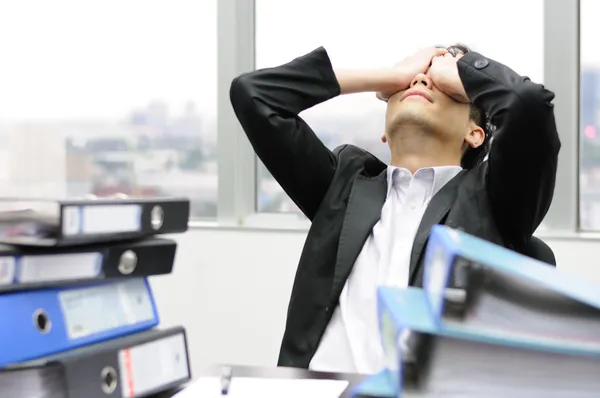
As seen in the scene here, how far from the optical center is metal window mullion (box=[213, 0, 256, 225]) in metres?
2.63

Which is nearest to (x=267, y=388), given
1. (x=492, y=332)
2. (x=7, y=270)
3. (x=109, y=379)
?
(x=109, y=379)

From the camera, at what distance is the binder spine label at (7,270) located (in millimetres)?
701

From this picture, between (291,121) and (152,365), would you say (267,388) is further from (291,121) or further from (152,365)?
(291,121)

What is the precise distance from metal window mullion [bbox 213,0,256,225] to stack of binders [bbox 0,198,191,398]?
1778mm

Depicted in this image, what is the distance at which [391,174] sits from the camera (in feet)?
5.13

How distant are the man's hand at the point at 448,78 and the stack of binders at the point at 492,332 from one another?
104 centimetres

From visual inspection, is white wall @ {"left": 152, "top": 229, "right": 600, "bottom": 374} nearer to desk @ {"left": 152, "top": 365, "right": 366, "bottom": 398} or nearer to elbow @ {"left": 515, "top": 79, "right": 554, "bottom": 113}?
elbow @ {"left": 515, "top": 79, "right": 554, "bottom": 113}

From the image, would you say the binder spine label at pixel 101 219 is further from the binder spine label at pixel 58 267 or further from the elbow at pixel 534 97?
the elbow at pixel 534 97

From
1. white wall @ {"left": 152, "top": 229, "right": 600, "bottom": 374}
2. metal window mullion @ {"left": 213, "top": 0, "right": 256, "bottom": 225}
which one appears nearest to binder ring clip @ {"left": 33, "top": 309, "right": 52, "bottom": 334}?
white wall @ {"left": 152, "top": 229, "right": 600, "bottom": 374}

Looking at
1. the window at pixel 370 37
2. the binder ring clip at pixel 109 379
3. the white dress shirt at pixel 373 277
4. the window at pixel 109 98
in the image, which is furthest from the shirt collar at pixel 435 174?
the window at pixel 109 98

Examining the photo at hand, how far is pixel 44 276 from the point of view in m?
0.73

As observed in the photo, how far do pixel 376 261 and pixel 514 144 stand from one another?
1.17ft

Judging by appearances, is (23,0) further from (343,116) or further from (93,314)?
(93,314)

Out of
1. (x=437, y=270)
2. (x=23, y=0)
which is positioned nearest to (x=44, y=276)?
(x=437, y=270)
